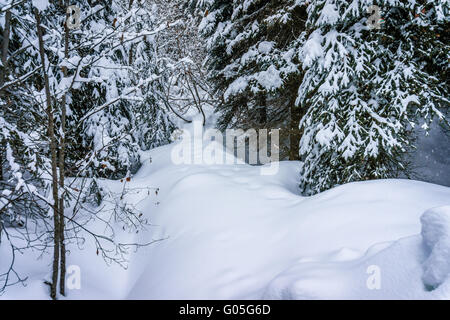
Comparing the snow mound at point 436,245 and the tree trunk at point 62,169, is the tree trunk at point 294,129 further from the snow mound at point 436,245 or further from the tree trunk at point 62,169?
the snow mound at point 436,245

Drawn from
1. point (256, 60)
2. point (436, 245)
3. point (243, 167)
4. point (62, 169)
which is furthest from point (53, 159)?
point (256, 60)

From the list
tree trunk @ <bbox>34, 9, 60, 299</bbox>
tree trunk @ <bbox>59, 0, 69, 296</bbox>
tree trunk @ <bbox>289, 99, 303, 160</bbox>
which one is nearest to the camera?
tree trunk @ <bbox>34, 9, 60, 299</bbox>

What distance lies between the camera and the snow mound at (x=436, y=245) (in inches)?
63.6

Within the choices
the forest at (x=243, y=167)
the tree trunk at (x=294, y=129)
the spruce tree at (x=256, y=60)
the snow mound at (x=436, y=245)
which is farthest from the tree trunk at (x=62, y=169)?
the tree trunk at (x=294, y=129)

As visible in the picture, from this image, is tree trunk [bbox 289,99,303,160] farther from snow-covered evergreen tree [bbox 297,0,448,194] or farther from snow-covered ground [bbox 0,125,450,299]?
snow-covered ground [bbox 0,125,450,299]

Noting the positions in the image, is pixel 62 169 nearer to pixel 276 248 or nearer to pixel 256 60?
pixel 276 248

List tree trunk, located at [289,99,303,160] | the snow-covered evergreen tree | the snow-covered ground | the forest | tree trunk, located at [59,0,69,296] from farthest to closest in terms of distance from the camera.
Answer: tree trunk, located at [289,99,303,160], the snow-covered evergreen tree, tree trunk, located at [59,0,69,296], the forest, the snow-covered ground

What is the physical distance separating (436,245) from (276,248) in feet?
6.06

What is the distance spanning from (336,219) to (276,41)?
6.63 metres

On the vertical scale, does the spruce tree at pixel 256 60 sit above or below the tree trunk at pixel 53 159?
above

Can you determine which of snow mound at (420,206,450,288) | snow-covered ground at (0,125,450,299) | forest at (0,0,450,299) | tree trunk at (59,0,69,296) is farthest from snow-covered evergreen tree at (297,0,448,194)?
tree trunk at (59,0,69,296)

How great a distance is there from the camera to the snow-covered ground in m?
1.88

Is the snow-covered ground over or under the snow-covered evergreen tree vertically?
under
